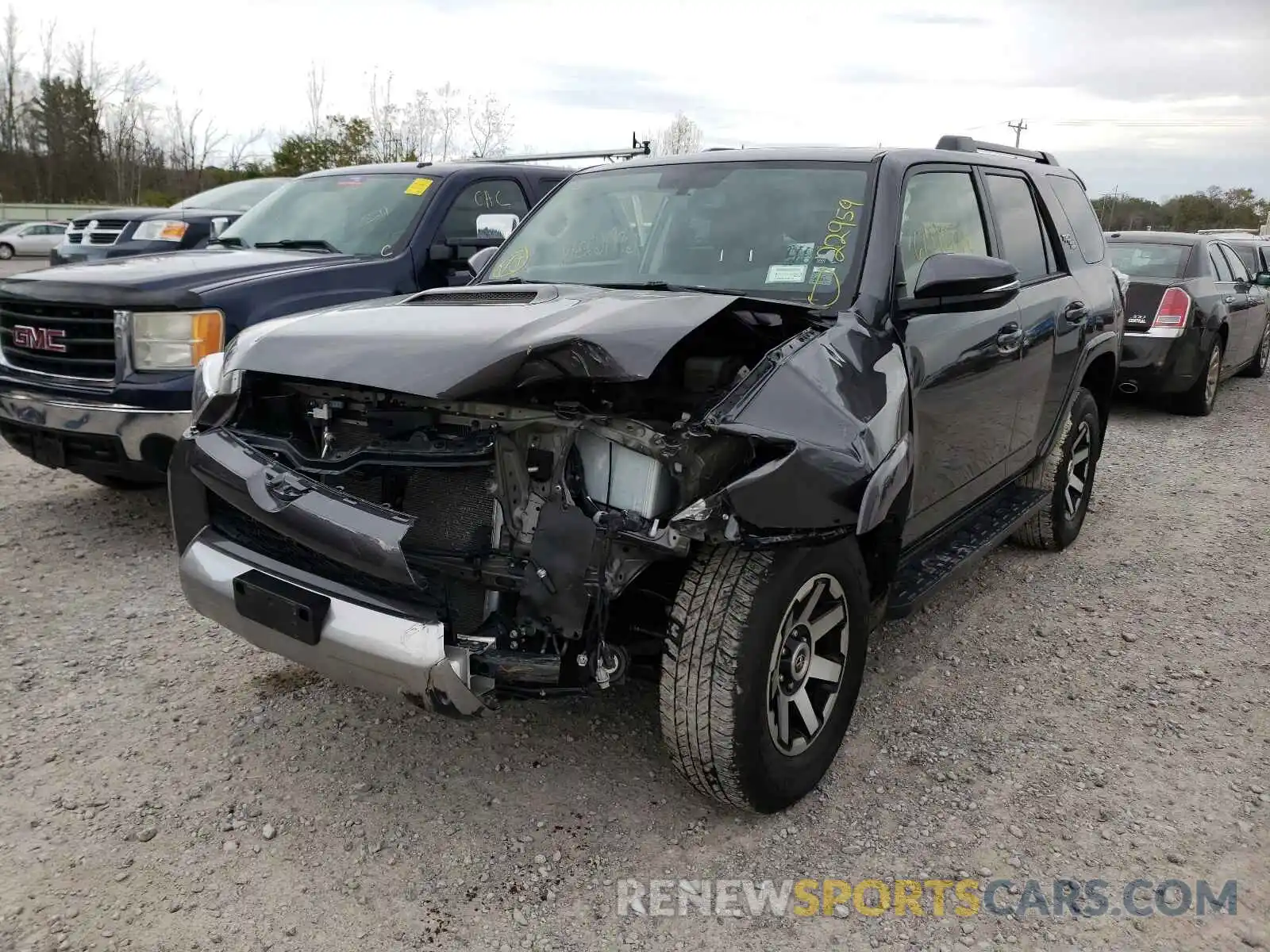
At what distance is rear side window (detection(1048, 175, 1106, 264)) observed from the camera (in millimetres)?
5000

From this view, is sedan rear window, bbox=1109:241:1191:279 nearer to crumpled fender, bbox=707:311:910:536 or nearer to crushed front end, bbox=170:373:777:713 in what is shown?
crumpled fender, bbox=707:311:910:536

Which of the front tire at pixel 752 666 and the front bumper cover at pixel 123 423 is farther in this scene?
the front bumper cover at pixel 123 423

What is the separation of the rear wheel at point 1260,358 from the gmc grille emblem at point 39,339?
1217cm

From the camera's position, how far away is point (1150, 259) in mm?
9602

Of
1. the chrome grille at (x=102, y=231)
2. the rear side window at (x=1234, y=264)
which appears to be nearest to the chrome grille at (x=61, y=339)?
the chrome grille at (x=102, y=231)

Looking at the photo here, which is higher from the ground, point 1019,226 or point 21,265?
point 1019,226

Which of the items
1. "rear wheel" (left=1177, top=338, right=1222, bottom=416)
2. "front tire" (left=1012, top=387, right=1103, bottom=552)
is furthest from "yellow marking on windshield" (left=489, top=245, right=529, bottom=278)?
"rear wheel" (left=1177, top=338, right=1222, bottom=416)

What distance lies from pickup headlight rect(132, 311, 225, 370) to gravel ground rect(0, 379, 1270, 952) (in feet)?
3.43

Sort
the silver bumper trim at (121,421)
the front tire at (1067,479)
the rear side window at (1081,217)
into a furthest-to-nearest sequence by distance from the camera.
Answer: the rear side window at (1081,217)
the front tire at (1067,479)
the silver bumper trim at (121,421)

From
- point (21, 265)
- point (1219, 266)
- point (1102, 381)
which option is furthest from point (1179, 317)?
point (21, 265)

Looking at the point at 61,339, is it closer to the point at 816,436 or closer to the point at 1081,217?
the point at 816,436

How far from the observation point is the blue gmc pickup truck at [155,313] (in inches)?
181

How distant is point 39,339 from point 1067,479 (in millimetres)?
5255

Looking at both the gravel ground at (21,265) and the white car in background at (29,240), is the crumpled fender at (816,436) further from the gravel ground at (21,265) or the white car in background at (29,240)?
the white car in background at (29,240)
